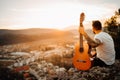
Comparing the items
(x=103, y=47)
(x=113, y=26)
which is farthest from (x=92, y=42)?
(x=113, y=26)

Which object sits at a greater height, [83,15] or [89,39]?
[83,15]

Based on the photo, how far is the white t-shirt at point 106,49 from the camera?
460 cm

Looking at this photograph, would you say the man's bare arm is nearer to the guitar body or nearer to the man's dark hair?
the man's dark hair

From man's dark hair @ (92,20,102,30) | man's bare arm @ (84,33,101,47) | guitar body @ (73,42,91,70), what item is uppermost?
man's dark hair @ (92,20,102,30)

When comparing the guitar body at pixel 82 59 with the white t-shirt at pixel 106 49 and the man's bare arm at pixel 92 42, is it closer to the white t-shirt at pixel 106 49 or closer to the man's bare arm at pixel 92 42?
the white t-shirt at pixel 106 49

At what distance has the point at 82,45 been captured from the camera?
17.5ft

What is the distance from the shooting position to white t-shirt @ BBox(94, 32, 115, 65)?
460 centimetres

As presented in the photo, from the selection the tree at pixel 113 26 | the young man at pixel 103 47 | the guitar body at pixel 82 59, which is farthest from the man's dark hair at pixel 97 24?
the tree at pixel 113 26

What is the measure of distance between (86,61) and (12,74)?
4836 mm

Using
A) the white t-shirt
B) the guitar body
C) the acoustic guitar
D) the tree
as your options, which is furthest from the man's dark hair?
the tree

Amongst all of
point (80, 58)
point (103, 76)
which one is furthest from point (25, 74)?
point (80, 58)

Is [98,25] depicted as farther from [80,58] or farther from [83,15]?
[80,58]

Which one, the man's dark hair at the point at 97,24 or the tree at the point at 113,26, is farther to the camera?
the tree at the point at 113,26

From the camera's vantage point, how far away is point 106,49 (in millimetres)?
4680
